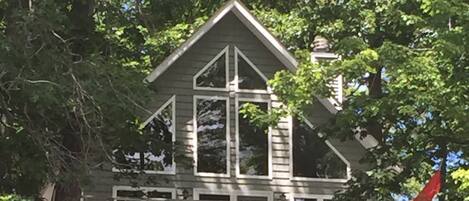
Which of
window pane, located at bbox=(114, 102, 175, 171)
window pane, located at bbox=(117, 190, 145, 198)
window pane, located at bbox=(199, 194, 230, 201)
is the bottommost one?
window pane, located at bbox=(199, 194, 230, 201)

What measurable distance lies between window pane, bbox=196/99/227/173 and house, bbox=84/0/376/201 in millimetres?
21

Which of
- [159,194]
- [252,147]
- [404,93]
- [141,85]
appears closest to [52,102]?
[141,85]

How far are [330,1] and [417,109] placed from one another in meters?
4.43

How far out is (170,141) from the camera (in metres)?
16.0

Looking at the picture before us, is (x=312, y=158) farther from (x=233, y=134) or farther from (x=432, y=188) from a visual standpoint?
(x=432, y=188)

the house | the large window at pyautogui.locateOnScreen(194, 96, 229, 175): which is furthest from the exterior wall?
the large window at pyautogui.locateOnScreen(194, 96, 229, 175)

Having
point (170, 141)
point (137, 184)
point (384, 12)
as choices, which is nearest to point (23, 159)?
point (137, 184)

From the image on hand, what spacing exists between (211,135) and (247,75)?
1.56 meters

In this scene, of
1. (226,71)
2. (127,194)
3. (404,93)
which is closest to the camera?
(404,93)

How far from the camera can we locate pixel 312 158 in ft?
54.6

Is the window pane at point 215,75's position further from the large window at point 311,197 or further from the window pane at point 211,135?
the large window at point 311,197

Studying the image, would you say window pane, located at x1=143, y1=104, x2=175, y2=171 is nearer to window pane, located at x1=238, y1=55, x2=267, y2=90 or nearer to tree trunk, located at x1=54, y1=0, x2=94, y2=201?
window pane, located at x1=238, y1=55, x2=267, y2=90

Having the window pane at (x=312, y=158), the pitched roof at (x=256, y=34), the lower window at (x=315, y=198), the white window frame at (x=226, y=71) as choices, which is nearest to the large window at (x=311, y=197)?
the lower window at (x=315, y=198)

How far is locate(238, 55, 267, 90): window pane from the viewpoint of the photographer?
55.3 feet
